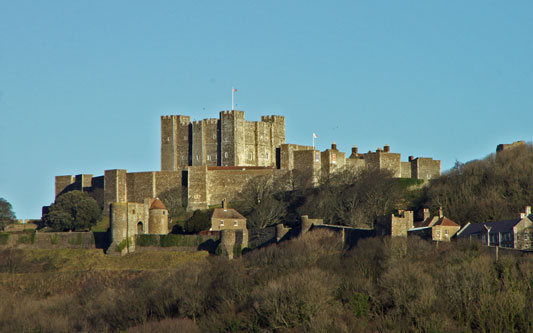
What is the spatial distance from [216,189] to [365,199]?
13399mm

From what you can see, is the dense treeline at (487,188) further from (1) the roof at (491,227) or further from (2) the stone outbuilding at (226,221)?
(2) the stone outbuilding at (226,221)

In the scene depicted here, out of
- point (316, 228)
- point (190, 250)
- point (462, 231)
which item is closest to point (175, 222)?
point (190, 250)

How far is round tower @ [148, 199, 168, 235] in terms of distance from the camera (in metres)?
73.6

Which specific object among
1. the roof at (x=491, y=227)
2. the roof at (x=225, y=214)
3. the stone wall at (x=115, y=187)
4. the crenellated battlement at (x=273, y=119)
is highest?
the crenellated battlement at (x=273, y=119)

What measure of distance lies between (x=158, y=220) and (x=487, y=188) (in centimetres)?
2132

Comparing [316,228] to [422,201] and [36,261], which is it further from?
[36,261]

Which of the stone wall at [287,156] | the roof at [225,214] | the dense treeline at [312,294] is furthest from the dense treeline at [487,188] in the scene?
the roof at [225,214]

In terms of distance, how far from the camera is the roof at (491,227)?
198ft

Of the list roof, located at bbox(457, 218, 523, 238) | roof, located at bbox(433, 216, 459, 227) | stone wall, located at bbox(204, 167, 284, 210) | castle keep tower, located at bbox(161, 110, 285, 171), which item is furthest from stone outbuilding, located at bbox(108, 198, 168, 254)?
roof, located at bbox(457, 218, 523, 238)

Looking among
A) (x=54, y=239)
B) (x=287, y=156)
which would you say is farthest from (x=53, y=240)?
(x=287, y=156)

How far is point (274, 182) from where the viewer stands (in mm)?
82250

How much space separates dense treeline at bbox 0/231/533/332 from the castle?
18.3m

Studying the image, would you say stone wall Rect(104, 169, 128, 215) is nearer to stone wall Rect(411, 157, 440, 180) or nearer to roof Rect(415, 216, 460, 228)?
stone wall Rect(411, 157, 440, 180)

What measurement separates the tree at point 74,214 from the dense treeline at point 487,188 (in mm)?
23567
